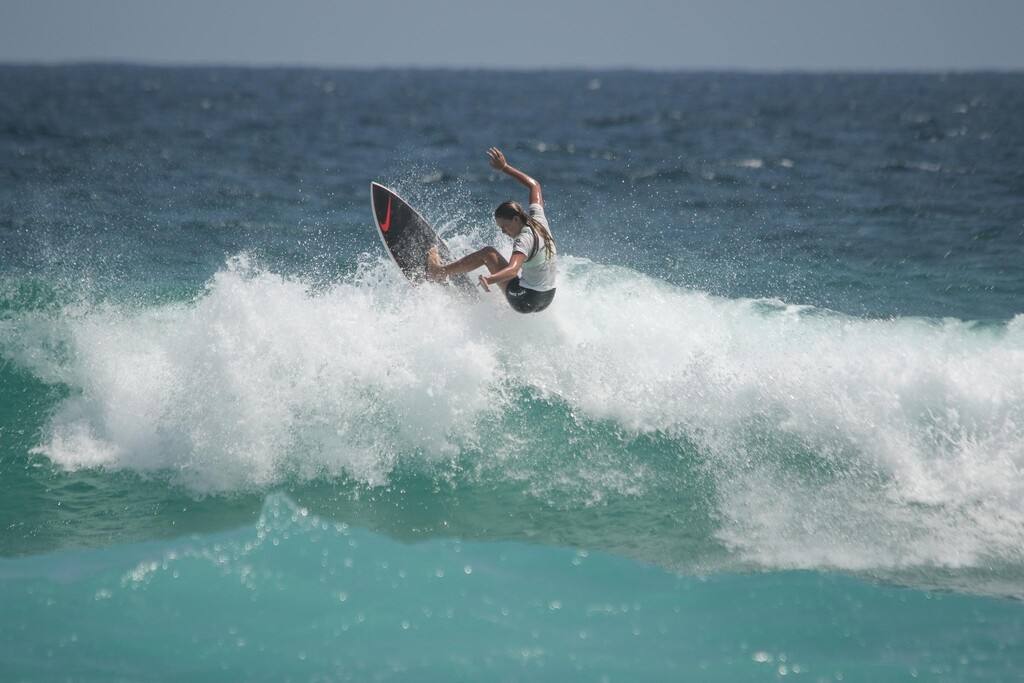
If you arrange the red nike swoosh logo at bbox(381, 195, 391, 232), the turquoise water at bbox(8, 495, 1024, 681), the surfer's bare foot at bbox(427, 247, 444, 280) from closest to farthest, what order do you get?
the turquoise water at bbox(8, 495, 1024, 681) < the surfer's bare foot at bbox(427, 247, 444, 280) < the red nike swoosh logo at bbox(381, 195, 391, 232)

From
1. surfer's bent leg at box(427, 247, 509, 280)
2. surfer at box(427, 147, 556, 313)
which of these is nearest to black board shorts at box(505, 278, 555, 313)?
surfer at box(427, 147, 556, 313)

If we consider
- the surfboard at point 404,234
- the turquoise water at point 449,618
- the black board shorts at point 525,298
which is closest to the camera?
the turquoise water at point 449,618

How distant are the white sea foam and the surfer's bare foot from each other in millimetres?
188

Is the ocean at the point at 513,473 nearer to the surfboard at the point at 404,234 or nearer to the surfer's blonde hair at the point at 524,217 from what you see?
the surfboard at the point at 404,234

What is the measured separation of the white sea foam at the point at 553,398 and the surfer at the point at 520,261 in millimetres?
338

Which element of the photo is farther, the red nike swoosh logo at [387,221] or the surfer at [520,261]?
the red nike swoosh logo at [387,221]

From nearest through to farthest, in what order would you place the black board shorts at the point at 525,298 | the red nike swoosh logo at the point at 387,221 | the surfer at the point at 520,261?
the surfer at the point at 520,261, the black board shorts at the point at 525,298, the red nike swoosh logo at the point at 387,221

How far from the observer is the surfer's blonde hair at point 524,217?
762 cm

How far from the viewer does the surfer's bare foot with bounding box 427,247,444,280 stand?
8498 mm

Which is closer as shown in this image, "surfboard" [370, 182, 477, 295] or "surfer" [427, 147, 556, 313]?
"surfer" [427, 147, 556, 313]

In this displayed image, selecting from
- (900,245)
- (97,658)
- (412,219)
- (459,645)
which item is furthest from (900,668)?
(900,245)

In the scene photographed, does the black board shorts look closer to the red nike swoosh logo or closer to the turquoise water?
the red nike swoosh logo

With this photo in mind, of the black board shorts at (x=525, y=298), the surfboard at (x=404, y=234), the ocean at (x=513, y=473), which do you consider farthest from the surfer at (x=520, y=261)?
the ocean at (x=513, y=473)

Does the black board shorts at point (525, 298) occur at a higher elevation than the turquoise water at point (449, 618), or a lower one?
higher
